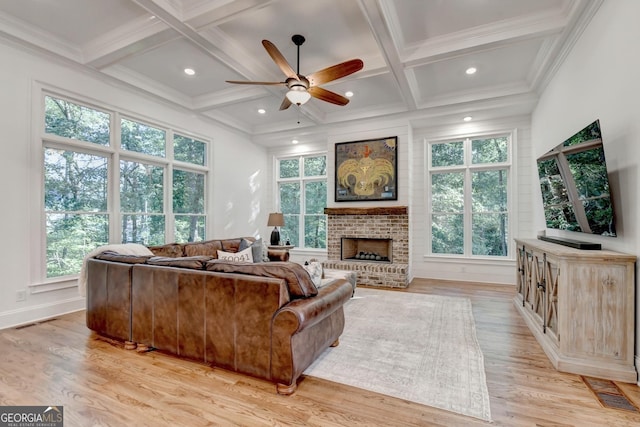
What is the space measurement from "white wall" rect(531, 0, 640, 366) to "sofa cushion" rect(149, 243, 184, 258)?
479 cm

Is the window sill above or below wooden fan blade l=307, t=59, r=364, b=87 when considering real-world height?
below

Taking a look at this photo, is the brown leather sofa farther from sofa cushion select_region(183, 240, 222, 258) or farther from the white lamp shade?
Answer: the white lamp shade

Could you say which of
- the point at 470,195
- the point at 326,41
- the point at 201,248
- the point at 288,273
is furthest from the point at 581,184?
the point at 201,248

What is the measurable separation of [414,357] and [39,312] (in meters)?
4.37

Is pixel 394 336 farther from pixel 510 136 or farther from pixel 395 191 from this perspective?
pixel 510 136

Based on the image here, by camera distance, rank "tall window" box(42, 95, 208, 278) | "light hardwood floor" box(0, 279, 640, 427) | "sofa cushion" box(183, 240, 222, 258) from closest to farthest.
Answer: "light hardwood floor" box(0, 279, 640, 427) → "tall window" box(42, 95, 208, 278) → "sofa cushion" box(183, 240, 222, 258)

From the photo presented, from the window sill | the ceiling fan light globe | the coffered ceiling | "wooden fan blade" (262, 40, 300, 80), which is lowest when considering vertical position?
the window sill

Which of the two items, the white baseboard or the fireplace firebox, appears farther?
the fireplace firebox

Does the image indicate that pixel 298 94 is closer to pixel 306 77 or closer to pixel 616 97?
pixel 306 77

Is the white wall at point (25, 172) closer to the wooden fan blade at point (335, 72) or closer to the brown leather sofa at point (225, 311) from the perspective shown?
the brown leather sofa at point (225, 311)

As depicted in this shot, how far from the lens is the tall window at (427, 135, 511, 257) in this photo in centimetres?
575

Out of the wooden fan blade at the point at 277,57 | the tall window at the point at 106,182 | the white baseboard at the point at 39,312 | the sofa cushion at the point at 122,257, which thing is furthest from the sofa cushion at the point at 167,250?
the wooden fan blade at the point at 277,57

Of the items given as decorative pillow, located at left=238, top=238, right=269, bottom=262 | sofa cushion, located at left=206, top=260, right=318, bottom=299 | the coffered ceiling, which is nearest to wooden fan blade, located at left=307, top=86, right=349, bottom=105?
the coffered ceiling

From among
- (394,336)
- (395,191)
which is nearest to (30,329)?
(394,336)
